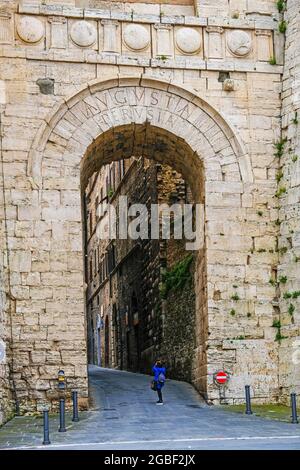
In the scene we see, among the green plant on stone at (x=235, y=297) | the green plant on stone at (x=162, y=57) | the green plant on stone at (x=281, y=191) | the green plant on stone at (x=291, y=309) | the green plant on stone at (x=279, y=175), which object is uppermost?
the green plant on stone at (x=162, y=57)

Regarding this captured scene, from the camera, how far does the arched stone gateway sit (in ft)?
46.9

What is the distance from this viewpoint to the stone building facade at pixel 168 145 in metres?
14.4

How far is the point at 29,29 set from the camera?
49.5 ft

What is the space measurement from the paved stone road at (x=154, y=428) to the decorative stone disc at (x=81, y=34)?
7.12 metres

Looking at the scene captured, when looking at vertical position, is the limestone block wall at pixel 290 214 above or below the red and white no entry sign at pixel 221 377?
above

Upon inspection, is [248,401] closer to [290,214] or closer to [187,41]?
[290,214]

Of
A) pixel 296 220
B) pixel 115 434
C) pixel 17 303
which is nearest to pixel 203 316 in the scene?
pixel 296 220

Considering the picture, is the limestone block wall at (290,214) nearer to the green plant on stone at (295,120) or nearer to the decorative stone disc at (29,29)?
the green plant on stone at (295,120)

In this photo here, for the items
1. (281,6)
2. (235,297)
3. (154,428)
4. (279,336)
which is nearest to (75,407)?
(154,428)

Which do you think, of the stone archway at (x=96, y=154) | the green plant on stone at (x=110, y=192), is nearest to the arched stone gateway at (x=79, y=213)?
the stone archway at (x=96, y=154)

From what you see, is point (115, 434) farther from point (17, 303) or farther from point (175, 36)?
point (175, 36)

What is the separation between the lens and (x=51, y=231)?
14641 millimetres

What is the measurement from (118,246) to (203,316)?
614 inches

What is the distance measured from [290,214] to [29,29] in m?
6.29
